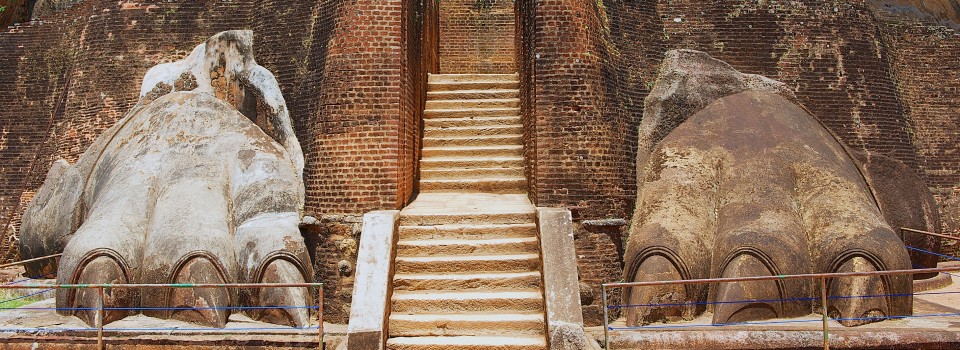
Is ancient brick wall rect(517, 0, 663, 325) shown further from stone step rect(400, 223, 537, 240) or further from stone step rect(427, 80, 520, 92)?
stone step rect(427, 80, 520, 92)

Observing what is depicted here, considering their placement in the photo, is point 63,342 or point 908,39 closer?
point 63,342

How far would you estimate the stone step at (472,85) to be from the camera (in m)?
11.3

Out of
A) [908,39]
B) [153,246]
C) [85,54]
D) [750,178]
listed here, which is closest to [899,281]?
[750,178]

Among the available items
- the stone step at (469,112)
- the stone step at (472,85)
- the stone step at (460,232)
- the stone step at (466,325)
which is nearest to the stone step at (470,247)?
the stone step at (460,232)

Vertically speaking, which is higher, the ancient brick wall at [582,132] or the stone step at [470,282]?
the ancient brick wall at [582,132]

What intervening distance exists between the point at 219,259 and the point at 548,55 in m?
4.00

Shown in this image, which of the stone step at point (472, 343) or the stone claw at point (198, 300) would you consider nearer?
the stone step at point (472, 343)

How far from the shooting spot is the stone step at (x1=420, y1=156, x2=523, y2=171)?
982cm

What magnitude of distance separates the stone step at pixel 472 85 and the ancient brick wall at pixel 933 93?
18.0ft

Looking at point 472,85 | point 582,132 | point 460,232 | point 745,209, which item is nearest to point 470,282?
point 460,232

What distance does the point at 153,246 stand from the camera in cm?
766

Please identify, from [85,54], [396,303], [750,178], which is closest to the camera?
[396,303]

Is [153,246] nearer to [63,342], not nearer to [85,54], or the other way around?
[63,342]

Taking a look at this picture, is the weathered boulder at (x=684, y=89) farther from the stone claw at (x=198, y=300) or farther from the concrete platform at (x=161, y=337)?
the stone claw at (x=198, y=300)
